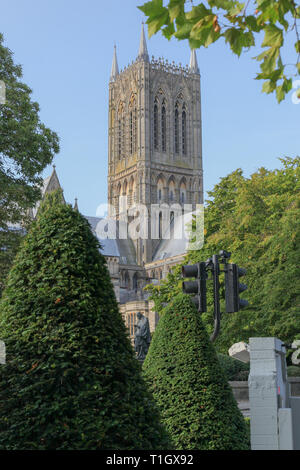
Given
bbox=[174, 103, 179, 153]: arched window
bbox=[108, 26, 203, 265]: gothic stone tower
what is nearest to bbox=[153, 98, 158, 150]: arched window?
bbox=[108, 26, 203, 265]: gothic stone tower

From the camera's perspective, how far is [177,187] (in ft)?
304

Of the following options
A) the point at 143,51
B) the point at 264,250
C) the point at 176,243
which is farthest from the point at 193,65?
the point at 264,250

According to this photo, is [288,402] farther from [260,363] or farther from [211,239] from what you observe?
[211,239]

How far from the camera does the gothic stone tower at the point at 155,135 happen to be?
3602 inches

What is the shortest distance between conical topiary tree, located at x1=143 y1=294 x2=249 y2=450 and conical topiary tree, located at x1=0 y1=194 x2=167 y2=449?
2.30m

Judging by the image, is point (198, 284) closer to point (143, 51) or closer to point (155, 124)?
point (155, 124)

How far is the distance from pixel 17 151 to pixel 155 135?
239ft

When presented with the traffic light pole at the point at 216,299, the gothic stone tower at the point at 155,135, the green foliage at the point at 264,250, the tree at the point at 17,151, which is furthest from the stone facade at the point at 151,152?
the traffic light pole at the point at 216,299

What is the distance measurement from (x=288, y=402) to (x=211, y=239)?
18.6 metres

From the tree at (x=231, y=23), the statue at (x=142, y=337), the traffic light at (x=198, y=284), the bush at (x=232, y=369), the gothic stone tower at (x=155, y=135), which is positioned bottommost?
the bush at (x=232, y=369)

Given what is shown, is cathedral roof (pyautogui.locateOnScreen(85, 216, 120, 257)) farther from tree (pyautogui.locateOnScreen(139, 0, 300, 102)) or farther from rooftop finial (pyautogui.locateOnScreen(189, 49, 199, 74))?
tree (pyautogui.locateOnScreen(139, 0, 300, 102))

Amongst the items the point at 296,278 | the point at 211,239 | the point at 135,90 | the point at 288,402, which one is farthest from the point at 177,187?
the point at 288,402

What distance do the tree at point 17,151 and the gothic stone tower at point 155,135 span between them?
6548 cm

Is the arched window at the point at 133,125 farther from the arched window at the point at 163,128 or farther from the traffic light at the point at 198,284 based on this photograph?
Answer: the traffic light at the point at 198,284
